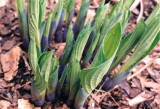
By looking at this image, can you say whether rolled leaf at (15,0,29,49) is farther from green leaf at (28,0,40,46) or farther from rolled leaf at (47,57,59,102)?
rolled leaf at (47,57,59,102)

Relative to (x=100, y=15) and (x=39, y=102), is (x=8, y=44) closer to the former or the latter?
(x=39, y=102)

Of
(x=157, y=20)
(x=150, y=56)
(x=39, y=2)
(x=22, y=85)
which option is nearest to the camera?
(x=157, y=20)

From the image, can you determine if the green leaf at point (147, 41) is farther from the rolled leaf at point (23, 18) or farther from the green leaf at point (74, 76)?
the rolled leaf at point (23, 18)

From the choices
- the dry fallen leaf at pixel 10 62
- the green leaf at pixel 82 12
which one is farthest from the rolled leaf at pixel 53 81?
the green leaf at pixel 82 12

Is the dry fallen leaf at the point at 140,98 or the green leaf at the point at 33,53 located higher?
the green leaf at the point at 33,53

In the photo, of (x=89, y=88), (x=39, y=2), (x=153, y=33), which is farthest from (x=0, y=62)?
(x=153, y=33)

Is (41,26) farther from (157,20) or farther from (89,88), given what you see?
(157,20)
